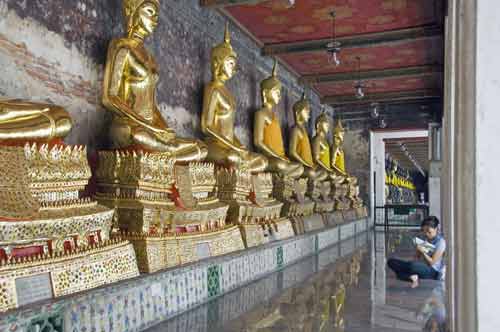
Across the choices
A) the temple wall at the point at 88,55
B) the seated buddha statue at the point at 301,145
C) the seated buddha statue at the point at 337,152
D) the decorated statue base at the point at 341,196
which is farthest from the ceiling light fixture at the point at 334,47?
the seated buddha statue at the point at 337,152

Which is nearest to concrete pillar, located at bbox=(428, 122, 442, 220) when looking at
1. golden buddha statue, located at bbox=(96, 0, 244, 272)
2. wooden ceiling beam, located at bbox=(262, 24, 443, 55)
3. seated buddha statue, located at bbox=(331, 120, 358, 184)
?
seated buddha statue, located at bbox=(331, 120, 358, 184)

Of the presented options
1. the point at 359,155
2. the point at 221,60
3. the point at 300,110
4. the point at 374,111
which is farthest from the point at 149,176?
the point at 359,155

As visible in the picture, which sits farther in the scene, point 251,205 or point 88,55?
point 251,205

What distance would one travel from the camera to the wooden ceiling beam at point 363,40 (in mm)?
6906

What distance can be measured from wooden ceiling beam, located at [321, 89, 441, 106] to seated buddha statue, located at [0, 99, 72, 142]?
9.18 metres

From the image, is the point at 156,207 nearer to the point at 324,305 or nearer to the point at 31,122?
the point at 31,122

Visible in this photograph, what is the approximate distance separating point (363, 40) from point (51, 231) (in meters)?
5.86

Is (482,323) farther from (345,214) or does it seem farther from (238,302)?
(345,214)

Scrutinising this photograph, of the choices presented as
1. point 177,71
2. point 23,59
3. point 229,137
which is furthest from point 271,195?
point 23,59

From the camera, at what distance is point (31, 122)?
9.16ft

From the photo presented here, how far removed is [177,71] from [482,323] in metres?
4.58

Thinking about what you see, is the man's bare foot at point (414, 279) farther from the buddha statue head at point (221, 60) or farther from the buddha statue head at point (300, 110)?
the buddha statue head at point (300, 110)

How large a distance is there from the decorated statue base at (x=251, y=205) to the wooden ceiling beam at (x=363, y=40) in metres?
2.49

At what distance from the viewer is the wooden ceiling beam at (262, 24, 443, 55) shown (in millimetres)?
6906
